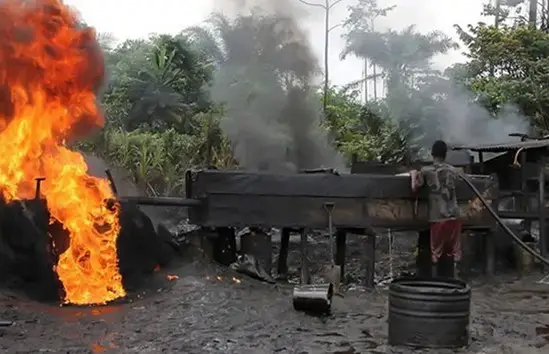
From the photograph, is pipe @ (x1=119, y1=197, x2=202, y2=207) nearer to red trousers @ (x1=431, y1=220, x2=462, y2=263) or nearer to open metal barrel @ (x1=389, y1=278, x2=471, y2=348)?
red trousers @ (x1=431, y1=220, x2=462, y2=263)

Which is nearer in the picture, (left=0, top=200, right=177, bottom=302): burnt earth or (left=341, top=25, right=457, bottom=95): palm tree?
(left=0, top=200, right=177, bottom=302): burnt earth

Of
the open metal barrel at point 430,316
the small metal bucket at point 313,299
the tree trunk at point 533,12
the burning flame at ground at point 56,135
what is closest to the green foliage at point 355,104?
the tree trunk at point 533,12

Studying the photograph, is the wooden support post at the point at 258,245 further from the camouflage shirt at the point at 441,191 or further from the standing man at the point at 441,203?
the camouflage shirt at the point at 441,191

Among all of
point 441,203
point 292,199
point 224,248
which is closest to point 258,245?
point 224,248

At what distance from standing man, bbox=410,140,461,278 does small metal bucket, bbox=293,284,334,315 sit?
121 inches

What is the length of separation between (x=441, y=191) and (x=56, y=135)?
588 cm

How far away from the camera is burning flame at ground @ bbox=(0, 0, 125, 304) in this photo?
959cm

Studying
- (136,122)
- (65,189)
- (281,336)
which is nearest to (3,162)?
(65,189)

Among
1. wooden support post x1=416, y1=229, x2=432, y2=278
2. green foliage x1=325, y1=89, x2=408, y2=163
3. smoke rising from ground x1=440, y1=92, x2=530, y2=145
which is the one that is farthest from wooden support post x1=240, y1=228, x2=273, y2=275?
smoke rising from ground x1=440, y1=92, x2=530, y2=145

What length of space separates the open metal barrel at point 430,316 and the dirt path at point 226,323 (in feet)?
0.65

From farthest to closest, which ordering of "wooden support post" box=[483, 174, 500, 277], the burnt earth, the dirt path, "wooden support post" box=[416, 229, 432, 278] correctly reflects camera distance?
"wooden support post" box=[483, 174, 500, 277] → "wooden support post" box=[416, 229, 432, 278] → the burnt earth → the dirt path

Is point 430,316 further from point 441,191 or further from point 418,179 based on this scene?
point 418,179

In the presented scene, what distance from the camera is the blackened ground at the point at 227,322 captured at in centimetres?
741

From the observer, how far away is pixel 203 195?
1142 centimetres
